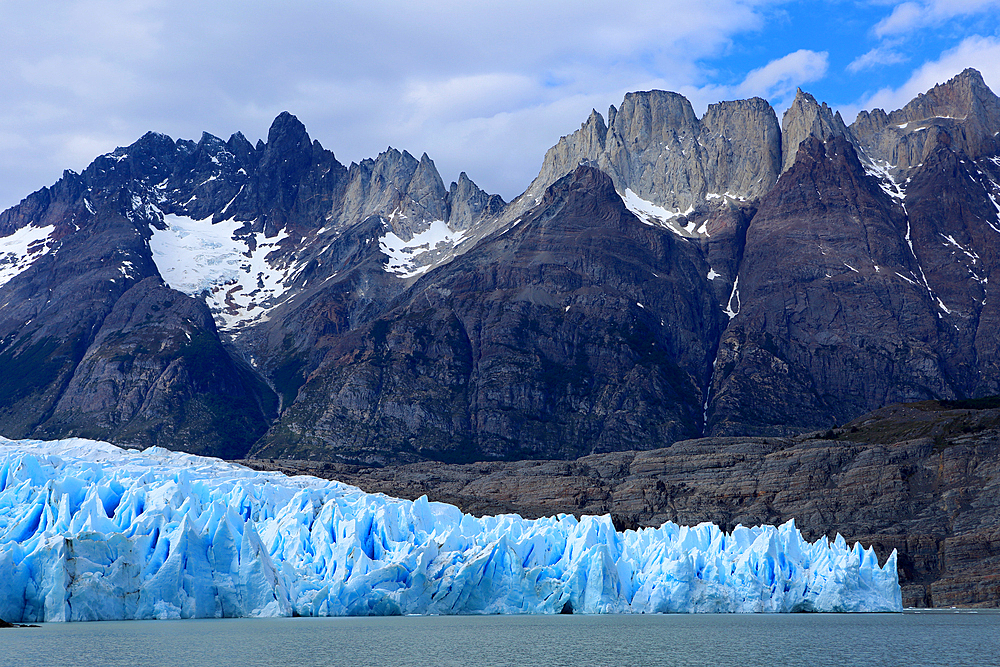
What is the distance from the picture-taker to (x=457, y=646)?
71625mm

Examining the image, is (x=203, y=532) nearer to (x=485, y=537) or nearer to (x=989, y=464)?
(x=485, y=537)

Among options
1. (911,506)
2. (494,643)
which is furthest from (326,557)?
(911,506)

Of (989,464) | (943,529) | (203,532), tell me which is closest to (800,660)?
(203,532)

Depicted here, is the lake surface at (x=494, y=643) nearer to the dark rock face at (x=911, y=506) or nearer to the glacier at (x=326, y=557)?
the glacier at (x=326, y=557)

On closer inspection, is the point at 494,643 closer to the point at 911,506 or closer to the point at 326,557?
the point at 326,557

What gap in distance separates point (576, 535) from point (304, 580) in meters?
29.1

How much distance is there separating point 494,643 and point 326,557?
24.7 metres

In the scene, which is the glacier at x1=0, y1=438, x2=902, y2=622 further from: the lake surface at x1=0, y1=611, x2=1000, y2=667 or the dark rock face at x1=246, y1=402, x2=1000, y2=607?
the dark rock face at x1=246, y1=402, x2=1000, y2=607

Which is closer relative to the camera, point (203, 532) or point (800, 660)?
point (800, 660)

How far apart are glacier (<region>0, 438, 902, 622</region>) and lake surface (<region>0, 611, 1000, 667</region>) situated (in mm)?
2594

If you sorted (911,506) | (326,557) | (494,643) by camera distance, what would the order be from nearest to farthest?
(494,643)
(326,557)
(911,506)

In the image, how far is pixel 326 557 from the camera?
9400cm

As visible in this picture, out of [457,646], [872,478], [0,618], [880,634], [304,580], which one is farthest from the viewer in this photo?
[872,478]

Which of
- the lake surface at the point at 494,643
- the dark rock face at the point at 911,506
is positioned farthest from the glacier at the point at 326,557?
the dark rock face at the point at 911,506
